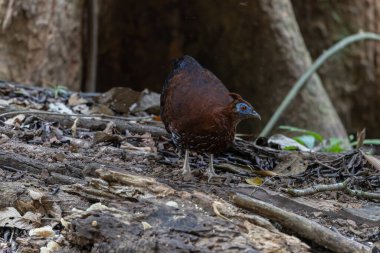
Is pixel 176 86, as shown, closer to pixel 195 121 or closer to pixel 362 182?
pixel 195 121

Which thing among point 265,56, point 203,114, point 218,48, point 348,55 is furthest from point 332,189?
point 348,55

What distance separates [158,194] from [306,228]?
30.5 inches

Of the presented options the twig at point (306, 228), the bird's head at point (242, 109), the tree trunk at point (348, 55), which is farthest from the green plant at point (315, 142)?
the tree trunk at point (348, 55)

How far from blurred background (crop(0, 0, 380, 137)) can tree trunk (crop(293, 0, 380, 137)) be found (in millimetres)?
14

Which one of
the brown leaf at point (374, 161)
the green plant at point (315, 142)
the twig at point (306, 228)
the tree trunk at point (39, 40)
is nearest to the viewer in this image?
the twig at point (306, 228)

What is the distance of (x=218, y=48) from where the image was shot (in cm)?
840

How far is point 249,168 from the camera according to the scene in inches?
171

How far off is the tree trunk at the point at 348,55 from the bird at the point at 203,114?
18.2 ft

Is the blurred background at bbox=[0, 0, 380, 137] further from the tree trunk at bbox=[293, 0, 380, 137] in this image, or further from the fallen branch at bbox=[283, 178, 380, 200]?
the fallen branch at bbox=[283, 178, 380, 200]

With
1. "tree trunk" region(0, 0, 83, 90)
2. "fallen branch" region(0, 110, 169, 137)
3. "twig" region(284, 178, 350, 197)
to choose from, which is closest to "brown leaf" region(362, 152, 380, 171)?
"twig" region(284, 178, 350, 197)

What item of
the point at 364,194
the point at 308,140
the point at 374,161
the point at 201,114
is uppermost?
the point at 201,114

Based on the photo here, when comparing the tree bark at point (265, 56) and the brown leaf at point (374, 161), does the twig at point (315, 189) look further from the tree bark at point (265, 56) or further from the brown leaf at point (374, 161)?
the tree bark at point (265, 56)

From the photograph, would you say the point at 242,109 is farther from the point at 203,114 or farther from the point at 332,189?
the point at 332,189

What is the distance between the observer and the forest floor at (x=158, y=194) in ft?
9.91
